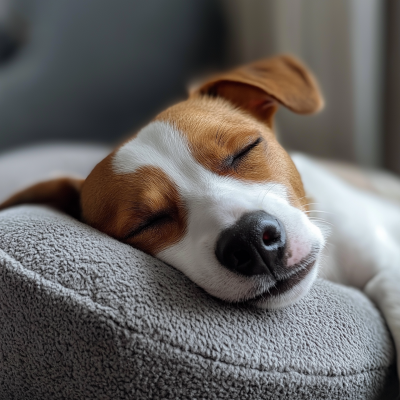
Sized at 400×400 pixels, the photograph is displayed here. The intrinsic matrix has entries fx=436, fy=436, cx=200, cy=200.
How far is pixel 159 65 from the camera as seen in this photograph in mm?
2857

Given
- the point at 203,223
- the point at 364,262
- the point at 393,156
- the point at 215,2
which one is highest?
the point at 215,2

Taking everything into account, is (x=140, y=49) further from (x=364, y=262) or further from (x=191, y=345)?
(x=191, y=345)

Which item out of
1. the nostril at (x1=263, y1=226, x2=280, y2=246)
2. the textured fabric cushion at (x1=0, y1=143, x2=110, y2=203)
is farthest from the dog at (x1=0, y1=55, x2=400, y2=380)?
the textured fabric cushion at (x1=0, y1=143, x2=110, y2=203)

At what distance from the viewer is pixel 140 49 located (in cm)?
280

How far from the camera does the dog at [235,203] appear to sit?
881mm

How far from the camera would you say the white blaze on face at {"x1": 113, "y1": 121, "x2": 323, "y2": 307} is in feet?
2.91

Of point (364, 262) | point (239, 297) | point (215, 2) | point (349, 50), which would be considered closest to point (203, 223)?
point (239, 297)

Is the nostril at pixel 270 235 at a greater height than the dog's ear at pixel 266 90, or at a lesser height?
lesser

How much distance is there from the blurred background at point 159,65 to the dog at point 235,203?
1.32m

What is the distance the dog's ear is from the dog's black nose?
60cm

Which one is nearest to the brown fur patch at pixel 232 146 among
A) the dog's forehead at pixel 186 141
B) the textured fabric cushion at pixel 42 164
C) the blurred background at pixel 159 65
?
the dog's forehead at pixel 186 141

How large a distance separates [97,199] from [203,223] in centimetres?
37

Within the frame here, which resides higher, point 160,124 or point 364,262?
point 160,124

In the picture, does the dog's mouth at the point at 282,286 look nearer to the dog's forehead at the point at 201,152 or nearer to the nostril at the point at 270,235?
the nostril at the point at 270,235
